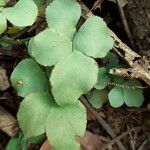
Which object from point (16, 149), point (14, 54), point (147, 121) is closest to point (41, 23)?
point (14, 54)

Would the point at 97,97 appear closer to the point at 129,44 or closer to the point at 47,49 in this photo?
the point at 129,44

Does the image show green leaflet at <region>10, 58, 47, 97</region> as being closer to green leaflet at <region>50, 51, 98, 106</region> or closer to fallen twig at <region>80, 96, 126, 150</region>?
green leaflet at <region>50, 51, 98, 106</region>

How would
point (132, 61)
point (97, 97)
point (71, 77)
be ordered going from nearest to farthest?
point (71, 77) → point (132, 61) → point (97, 97)

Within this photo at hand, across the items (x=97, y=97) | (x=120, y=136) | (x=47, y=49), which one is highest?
(x=47, y=49)

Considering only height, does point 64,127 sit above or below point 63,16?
below

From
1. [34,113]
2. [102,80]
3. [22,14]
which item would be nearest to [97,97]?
[102,80]

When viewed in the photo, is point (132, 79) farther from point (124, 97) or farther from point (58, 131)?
point (58, 131)
